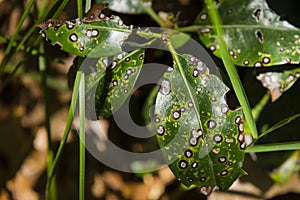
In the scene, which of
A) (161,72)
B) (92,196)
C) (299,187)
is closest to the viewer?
(161,72)

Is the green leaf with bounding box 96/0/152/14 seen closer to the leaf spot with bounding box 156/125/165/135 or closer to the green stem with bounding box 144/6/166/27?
the green stem with bounding box 144/6/166/27

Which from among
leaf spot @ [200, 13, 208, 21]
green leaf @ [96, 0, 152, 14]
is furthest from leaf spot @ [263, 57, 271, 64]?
green leaf @ [96, 0, 152, 14]

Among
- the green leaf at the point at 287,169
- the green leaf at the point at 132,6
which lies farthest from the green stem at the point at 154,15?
the green leaf at the point at 287,169

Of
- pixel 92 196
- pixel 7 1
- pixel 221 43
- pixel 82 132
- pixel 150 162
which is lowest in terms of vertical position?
pixel 92 196

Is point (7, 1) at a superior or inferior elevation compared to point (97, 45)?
inferior

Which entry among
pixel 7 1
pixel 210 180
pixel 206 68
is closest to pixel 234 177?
pixel 210 180

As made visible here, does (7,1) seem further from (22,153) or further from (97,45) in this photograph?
(97,45)
